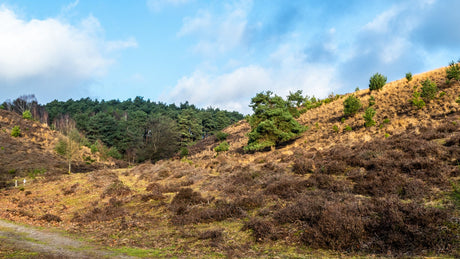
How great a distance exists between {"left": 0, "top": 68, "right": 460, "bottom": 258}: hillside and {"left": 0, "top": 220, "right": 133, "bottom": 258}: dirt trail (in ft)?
2.65

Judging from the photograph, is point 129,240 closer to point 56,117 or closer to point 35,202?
point 35,202

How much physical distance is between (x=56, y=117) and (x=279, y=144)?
101 m

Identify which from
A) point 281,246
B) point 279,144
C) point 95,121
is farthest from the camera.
Answer: point 95,121

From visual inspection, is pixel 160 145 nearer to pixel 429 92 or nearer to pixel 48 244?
pixel 48 244

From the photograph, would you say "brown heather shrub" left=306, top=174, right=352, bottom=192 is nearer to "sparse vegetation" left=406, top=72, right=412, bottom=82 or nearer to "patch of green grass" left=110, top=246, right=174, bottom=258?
"patch of green grass" left=110, top=246, right=174, bottom=258

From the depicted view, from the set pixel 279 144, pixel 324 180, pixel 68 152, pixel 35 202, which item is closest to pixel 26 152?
pixel 68 152

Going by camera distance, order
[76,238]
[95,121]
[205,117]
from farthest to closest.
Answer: [205,117] < [95,121] < [76,238]

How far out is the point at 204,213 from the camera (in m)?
10.1

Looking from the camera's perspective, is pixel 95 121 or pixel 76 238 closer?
pixel 76 238

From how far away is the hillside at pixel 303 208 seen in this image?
600 centimetres

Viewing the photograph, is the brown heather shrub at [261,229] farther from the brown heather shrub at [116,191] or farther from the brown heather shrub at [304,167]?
the brown heather shrub at [116,191]

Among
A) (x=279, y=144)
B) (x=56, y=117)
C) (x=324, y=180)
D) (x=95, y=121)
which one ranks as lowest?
(x=324, y=180)

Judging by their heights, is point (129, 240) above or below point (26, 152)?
below

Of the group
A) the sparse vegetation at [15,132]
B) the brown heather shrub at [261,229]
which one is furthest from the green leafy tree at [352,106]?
the sparse vegetation at [15,132]
